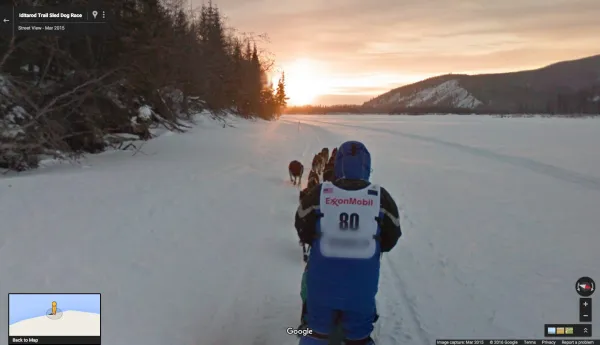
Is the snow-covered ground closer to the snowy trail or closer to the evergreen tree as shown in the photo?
the snowy trail

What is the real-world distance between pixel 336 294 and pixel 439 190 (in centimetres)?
939

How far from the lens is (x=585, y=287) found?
4.79 m

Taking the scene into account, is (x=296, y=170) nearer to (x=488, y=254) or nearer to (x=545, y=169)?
(x=488, y=254)

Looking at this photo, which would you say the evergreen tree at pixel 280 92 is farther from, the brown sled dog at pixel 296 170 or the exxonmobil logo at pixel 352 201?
the exxonmobil logo at pixel 352 201

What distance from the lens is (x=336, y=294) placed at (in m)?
2.77

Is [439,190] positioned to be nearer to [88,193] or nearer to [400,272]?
[400,272]

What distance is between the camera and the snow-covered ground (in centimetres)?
427

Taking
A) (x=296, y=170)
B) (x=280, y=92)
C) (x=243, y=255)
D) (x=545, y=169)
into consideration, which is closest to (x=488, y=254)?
(x=243, y=255)

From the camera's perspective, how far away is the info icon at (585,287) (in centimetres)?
470

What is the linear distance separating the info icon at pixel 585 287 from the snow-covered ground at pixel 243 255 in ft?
0.66

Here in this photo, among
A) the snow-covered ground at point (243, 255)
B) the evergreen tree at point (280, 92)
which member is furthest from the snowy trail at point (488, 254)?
the evergreen tree at point (280, 92)

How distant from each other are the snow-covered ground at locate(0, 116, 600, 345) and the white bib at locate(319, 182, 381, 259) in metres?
1.74

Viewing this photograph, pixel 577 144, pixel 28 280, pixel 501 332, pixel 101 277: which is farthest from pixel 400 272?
pixel 577 144

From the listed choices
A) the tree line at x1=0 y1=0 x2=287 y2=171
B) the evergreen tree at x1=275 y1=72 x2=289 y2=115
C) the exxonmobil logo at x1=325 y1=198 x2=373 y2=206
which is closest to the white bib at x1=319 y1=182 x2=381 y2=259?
the exxonmobil logo at x1=325 y1=198 x2=373 y2=206
